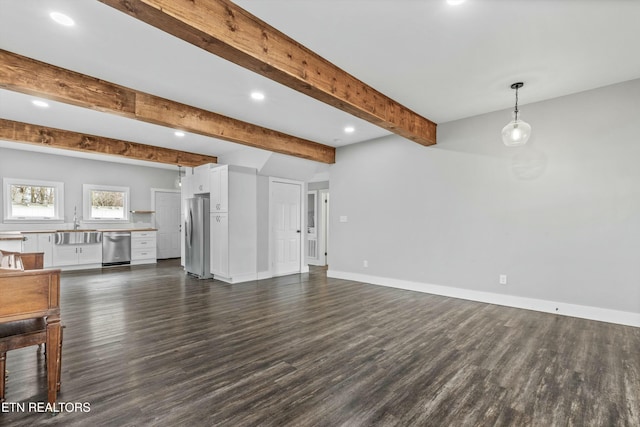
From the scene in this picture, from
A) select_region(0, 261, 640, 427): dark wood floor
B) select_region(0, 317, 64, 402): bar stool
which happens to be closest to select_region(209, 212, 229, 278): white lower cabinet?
select_region(0, 261, 640, 427): dark wood floor

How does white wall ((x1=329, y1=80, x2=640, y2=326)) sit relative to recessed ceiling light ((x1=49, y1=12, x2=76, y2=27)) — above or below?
below

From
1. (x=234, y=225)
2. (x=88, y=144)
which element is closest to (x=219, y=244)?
(x=234, y=225)

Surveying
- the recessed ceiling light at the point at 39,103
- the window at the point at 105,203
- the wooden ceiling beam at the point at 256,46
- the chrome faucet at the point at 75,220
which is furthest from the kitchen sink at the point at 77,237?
the wooden ceiling beam at the point at 256,46

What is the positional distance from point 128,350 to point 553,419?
132 inches

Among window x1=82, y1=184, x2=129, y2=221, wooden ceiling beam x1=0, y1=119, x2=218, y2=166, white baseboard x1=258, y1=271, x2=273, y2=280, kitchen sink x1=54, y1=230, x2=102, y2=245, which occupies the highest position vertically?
wooden ceiling beam x1=0, y1=119, x2=218, y2=166

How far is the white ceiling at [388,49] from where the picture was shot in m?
2.22

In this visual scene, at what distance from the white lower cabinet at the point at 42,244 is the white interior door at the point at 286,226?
5.00 m

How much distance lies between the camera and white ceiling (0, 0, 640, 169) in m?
2.22

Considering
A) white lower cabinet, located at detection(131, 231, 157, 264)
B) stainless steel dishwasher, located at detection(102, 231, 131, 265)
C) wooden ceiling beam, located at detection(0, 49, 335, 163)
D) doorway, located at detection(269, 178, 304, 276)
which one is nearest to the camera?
wooden ceiling beam, located at detection(0, 49, 335, 163)

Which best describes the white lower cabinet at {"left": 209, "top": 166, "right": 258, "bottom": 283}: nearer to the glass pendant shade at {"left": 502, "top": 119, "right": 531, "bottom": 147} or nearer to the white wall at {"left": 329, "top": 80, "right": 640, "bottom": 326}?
the white wall at {"left": 329, "top": 80, "right": 640, "bottom": 326}

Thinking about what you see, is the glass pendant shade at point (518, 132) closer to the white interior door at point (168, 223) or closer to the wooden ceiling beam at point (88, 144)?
the wooden ceiling beam at point (88, 144)

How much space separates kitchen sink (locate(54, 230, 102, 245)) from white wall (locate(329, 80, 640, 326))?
21.2 feet

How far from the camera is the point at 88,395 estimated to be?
205 centimetres

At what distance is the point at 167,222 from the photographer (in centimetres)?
923
